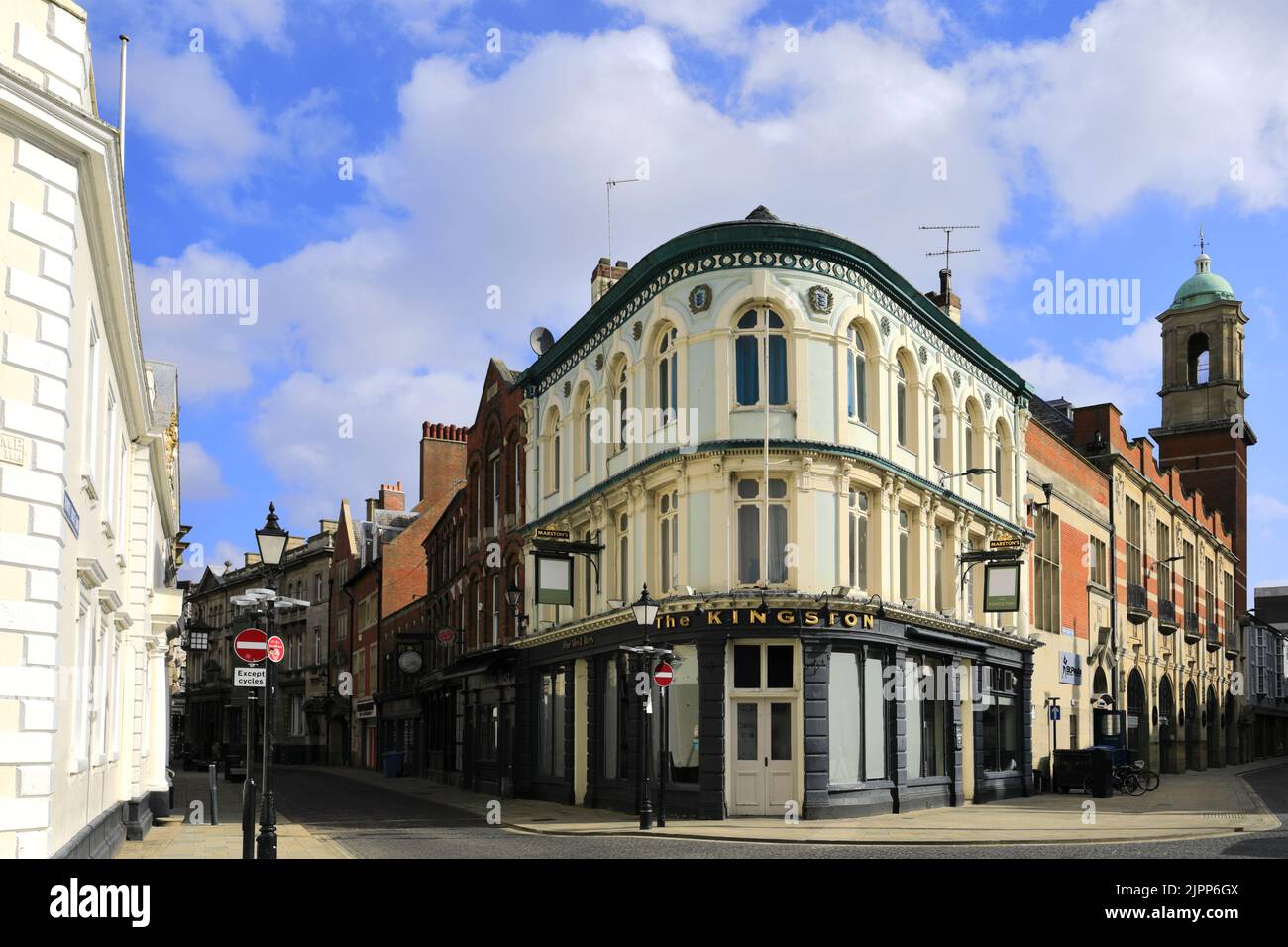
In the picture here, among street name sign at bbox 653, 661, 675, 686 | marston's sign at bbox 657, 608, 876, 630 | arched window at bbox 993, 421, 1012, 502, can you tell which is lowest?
street name sign at bbox 653, 661, 675, 686

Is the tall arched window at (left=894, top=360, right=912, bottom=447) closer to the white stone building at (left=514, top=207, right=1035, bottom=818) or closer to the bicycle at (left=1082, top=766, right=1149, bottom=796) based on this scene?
the white stone building at (left=514, top=207, right=1035, bottom=818)

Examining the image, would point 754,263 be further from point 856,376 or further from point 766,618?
point 766,618

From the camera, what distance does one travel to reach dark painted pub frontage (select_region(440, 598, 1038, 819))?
24562mm

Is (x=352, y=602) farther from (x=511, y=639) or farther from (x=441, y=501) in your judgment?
(x=511, y=639)

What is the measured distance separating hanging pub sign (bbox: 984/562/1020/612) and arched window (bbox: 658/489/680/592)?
8.52 metres

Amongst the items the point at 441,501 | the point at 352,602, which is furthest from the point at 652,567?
the point at 352,602

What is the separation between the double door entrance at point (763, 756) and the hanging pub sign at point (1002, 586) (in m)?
8.16

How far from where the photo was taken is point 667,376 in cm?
2736

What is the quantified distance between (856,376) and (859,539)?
3.39 meters

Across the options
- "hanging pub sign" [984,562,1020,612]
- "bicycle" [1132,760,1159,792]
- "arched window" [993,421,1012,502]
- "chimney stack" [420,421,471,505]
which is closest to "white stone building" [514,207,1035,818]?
"hanging pub sign" [984,562,1020,612]

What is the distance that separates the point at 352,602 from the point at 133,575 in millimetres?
46183

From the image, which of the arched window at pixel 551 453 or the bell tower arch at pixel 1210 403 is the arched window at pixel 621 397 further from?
the bell tower arch at pixel 1210 403

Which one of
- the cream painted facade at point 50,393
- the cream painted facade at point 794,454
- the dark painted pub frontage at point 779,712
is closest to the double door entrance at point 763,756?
the dark painted pub frontage at point 779,712

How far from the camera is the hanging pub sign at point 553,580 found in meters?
30.6
